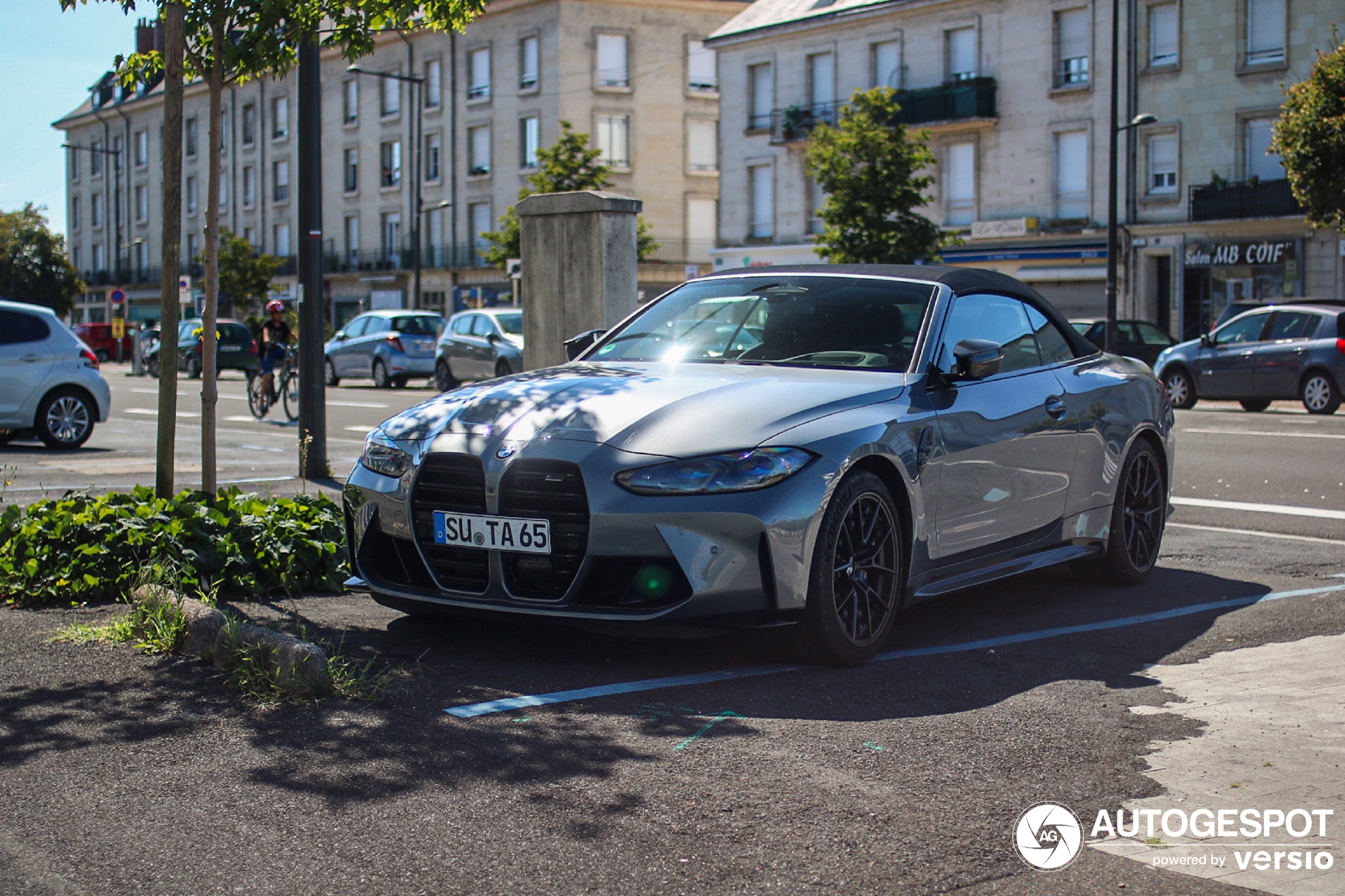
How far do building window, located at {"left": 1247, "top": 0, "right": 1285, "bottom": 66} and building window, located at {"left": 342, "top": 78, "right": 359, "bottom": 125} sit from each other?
4306cm

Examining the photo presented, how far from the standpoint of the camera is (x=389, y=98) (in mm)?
68812

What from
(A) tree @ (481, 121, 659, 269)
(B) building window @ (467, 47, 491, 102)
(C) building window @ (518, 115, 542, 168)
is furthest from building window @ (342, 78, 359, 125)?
(A) tree @ (481, 121, 659, 269)

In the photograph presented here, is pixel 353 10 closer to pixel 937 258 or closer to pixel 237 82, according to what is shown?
pixel 237 82

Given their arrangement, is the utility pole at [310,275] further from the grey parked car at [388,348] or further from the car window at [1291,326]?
the grey parked car at [388,348]

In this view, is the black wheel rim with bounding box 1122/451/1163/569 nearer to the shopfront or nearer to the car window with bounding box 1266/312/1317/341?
the car window with bounding box 1266/312/1317/341

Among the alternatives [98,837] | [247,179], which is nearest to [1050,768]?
[98,837]

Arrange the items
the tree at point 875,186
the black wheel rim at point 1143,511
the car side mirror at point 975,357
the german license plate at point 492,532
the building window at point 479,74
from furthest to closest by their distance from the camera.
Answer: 1. the building window at point 479,74
2. the tree at point 875,186
3. the black wheel rim at point 1143,511
4. the car side mirror at point 975,357
5. the german license plate at point 492,532

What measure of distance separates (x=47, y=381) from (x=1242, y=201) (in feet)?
105

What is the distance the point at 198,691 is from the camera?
4.90 metres

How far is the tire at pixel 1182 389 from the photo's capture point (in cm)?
2541

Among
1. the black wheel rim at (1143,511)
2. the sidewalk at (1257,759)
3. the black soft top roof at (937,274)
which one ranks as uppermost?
the black soft top roof at (937,274)

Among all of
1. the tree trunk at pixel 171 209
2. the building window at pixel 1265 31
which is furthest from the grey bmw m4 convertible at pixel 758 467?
the building window at pixel 1265 31

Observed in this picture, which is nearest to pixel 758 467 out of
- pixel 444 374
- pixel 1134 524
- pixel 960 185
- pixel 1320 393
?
pixel 1134 524

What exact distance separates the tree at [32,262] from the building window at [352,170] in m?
14.8
